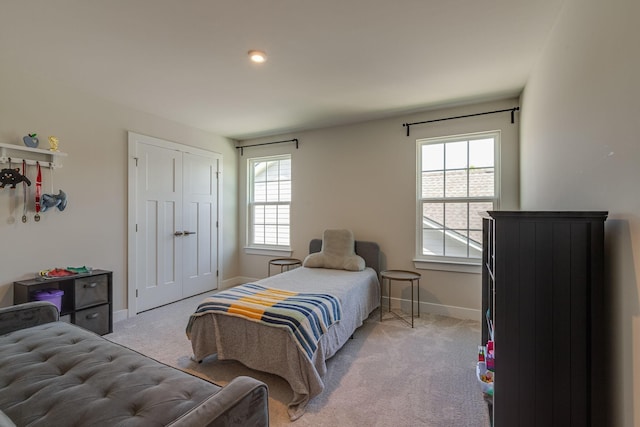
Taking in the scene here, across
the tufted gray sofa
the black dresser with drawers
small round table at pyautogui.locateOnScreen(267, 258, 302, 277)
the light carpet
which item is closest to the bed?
the light carpet

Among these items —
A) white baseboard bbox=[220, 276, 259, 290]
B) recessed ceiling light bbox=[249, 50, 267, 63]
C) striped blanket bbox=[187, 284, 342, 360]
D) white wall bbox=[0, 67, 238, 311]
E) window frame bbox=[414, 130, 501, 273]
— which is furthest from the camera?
white baseboard bbox=[220, 276, 259, 290]

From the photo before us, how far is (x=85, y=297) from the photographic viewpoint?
9.59 feet

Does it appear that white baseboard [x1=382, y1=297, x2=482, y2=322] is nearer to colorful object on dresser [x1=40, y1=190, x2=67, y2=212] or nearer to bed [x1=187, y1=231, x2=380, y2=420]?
bed [x1=187, y1=231, x2=380, y2=420]

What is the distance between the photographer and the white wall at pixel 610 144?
106cm

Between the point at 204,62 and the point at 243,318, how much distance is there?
6.85ft

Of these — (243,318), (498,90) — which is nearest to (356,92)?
(498,90)

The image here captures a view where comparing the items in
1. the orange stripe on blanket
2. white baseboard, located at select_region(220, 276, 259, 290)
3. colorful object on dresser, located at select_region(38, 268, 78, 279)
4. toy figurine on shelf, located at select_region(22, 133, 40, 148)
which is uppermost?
toy figurine on shelf, located at select_region(22, 133, 40, 148)

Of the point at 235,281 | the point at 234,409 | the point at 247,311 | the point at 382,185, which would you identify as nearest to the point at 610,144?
the point at 234,409

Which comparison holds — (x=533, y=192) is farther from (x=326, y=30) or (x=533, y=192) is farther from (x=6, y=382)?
(x=6, y=382)

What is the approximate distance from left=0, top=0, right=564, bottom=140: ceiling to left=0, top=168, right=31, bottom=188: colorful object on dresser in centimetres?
91

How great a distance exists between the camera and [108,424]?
1.01 meters

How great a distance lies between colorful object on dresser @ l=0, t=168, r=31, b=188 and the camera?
254cm

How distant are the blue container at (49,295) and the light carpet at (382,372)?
2.01 feet

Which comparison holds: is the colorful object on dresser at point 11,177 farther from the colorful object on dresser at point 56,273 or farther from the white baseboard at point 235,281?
the white baseboard at point 235,281
